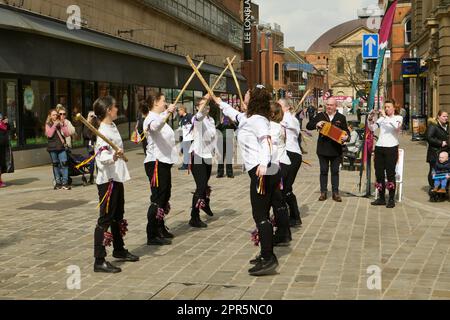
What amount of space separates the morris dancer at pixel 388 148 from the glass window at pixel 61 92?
13.1 m

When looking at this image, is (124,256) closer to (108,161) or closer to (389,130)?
(108,161)

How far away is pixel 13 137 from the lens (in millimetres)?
18188

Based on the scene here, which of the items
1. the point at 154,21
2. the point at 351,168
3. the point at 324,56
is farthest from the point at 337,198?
the point at 324,56

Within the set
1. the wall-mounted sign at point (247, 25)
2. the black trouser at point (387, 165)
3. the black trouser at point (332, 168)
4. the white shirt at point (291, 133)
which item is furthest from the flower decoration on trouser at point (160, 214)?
the wall-mounted sign at point (247, 25)

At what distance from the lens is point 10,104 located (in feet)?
59.6

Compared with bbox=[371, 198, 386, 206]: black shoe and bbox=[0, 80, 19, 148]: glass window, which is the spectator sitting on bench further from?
bbox=[0, 80, 19, 148]: glass window

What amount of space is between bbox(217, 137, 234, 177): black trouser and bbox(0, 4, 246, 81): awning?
21.4 feet

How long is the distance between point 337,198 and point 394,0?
14.8 feet

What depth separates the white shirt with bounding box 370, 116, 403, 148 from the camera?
1066 centimetres

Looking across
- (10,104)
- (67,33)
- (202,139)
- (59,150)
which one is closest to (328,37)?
(67,33)

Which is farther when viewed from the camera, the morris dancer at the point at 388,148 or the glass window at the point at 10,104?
the glass window at the point at 10,104

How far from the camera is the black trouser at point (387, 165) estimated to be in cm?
1073

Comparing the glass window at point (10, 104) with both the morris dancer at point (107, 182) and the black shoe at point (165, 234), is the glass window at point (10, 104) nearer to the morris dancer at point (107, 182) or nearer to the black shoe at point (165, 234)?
the black shoe at point (165, 234)
